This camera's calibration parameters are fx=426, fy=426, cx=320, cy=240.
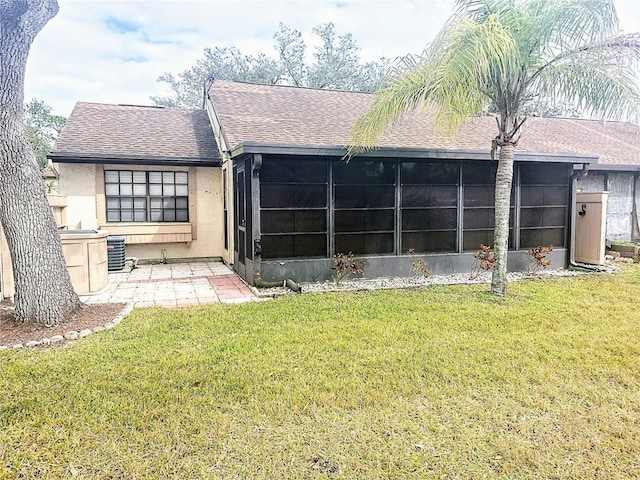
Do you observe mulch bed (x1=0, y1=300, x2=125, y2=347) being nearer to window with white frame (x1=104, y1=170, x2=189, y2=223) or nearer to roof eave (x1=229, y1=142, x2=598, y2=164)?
roof eave (x1=229, y1=142, x2=598, y2=164)

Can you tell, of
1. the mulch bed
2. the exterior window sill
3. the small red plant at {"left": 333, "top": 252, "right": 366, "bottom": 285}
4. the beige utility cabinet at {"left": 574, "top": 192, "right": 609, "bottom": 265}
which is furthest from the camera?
the exterior window sill

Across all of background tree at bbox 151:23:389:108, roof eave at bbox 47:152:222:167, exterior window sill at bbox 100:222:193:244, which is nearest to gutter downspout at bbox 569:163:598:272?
roof eave at bbox 47:152:222:167

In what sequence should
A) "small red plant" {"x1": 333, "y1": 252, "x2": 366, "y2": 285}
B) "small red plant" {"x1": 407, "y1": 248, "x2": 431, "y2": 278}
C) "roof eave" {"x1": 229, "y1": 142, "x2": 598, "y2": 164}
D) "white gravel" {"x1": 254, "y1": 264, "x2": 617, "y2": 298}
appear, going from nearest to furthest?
"roof eave" {"x1": 229, "y1": 142, "x2": 598, "y2": 164}, "white gravel" {"x1": 254, "y1": 264, "x2": 617, "y2": 298}, "small red plant" {"x1": 333, "y1": 252, "x2": 366, "y2": 285}, "small red plant" {"x1": 407, "y1": 248, "x2": 431, "y2": 278}

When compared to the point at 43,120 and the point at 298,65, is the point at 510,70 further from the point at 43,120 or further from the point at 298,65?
the point at 43,120

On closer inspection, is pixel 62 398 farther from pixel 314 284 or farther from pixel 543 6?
pixel 543 6

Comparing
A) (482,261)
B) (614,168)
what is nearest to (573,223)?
(482,261)

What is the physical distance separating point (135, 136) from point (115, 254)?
3328mm

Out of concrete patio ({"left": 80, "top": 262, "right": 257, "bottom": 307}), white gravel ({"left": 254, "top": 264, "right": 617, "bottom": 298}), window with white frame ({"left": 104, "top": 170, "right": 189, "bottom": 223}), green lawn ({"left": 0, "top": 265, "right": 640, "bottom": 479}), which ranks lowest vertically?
green lawn ({"left": 0, "top": 265, "right": 640, "bottom": 479})

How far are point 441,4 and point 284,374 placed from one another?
5970mm

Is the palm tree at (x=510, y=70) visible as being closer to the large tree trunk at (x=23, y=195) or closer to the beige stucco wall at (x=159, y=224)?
the large tree trunk at (x=23, y=195)

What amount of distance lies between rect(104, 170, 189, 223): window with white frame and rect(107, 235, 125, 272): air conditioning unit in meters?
1.22

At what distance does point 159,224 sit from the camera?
10.3 meters

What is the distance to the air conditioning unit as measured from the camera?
29.5 feet

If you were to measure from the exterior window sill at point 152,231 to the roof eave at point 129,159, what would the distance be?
144 centimetres
